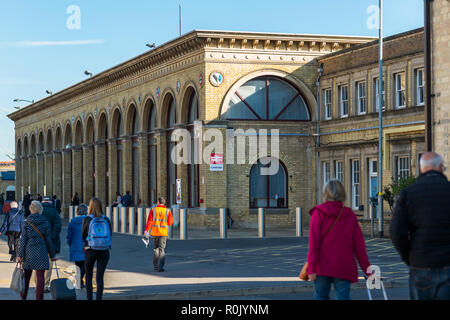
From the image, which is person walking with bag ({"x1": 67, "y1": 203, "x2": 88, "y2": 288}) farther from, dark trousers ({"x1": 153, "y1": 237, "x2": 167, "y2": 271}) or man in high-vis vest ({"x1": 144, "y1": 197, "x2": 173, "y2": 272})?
man in high-vis vest ({"x1": 144, "y1": 197, "x2": 173, "y2": 272})

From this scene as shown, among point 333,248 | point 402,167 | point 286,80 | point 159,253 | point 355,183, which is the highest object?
point 286,80

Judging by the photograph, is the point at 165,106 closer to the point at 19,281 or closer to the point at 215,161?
the point at 215,161

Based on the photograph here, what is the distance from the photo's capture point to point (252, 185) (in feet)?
133

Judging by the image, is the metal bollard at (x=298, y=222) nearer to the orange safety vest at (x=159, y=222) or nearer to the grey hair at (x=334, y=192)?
the orange safety vest at (x=159, y=222)

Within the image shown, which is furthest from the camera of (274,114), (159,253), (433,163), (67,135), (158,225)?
(67,135)

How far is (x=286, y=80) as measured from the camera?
4069 cm

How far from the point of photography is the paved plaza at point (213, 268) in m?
16.0

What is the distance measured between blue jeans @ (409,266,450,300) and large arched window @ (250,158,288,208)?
31.9m

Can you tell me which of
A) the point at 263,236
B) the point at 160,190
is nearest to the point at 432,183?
the point at 263,236

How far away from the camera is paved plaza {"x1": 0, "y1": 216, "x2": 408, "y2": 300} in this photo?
52.4ft

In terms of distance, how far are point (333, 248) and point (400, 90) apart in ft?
85.6

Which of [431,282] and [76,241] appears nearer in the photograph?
[431,282]

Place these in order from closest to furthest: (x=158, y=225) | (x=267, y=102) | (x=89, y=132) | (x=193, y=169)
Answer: (x=158, y=225) < (x=267, y=102) < (x=193, y=169) < (x=89, y=132)

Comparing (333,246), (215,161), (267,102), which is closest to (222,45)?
(267,102)
